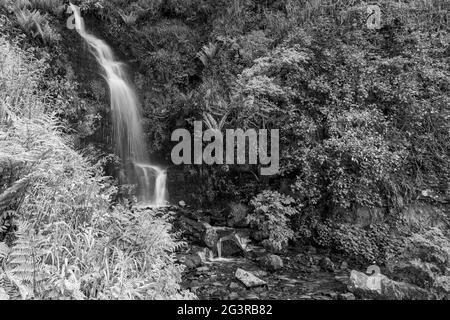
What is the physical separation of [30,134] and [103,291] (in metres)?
2.21

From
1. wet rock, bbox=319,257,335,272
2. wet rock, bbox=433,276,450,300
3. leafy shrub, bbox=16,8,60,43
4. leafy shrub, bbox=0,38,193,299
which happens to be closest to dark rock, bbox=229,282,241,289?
leafy shrub, bbox=0,38,193,299

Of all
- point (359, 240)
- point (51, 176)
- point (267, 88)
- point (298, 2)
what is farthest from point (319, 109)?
point (51, 176)

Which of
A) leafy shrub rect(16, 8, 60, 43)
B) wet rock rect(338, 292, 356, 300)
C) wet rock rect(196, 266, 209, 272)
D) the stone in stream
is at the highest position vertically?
leafy shrub rect(16, 8, 60, 43)

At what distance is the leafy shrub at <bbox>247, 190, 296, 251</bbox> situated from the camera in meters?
6.09

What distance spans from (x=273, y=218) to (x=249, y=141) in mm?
1908

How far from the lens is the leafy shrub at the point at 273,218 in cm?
609

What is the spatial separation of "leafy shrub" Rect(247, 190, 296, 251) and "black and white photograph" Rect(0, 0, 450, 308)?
0.04 m

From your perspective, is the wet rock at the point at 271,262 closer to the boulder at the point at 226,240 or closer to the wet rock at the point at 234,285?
the boulder at the point at 226,240

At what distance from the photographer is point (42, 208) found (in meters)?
3.43

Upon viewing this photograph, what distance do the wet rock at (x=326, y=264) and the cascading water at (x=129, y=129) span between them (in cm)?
354

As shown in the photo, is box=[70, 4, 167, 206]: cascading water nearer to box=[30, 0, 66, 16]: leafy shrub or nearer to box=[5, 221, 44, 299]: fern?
box=[30, 0, 66, 16]: leafy shrub

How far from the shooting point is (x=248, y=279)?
201 inches

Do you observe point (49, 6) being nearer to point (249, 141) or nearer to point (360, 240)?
point (249, 141)

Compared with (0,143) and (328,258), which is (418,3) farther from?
(0,143)
